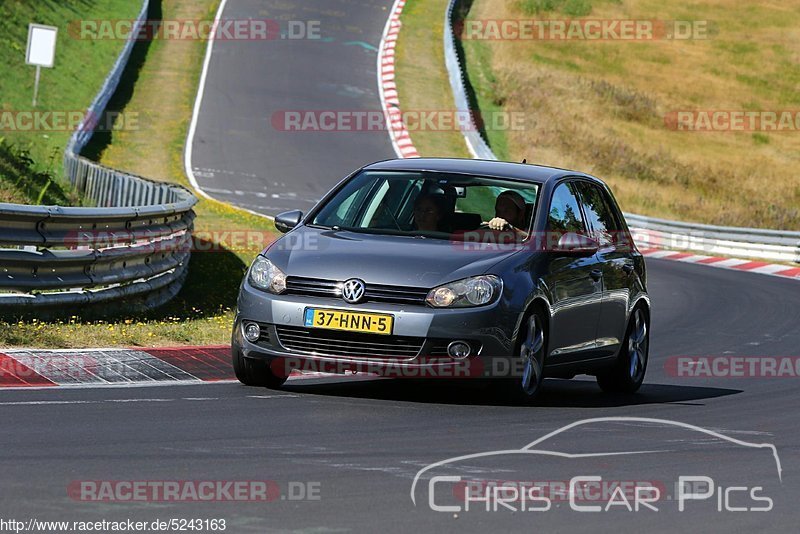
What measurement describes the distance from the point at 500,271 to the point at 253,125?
30276 mm

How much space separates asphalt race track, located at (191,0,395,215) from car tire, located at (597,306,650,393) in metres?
18.3

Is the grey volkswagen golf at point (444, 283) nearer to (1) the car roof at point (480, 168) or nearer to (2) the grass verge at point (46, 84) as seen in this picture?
(1) the car roof at point (480, 168)

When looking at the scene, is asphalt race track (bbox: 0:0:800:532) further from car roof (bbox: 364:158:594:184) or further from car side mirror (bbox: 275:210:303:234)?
car roof (bbox: 364:158:594:184)

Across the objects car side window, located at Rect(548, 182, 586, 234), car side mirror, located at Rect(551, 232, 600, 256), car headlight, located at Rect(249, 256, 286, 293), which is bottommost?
car headlight, located at Rect(249, 256, 286, 293)

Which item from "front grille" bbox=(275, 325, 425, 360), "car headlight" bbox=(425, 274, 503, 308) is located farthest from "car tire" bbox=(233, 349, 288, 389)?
"car headlight" bbox=(425, 274, 503, 308)

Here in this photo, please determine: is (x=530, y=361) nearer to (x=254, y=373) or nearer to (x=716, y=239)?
(x=254, y=373)

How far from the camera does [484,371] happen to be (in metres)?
9.38

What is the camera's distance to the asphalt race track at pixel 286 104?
33.6 m

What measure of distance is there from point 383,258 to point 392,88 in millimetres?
35275

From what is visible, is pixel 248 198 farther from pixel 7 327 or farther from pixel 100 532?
pixel 100 532

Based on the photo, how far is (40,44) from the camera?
31766 mm

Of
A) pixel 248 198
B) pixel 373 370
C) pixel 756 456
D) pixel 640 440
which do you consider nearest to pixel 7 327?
pixel 373 370

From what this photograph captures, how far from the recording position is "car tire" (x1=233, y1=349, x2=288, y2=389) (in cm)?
993

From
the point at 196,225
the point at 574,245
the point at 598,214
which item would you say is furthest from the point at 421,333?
the point at 196,225
